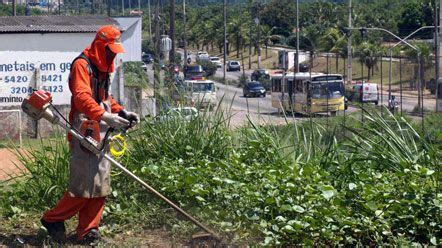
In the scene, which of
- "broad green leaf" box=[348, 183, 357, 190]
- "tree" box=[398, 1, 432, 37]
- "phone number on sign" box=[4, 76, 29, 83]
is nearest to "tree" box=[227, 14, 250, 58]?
"tree" box=[398, 1, 432, 37]

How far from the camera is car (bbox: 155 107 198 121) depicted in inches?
358

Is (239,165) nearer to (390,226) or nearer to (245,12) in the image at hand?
(390,226)

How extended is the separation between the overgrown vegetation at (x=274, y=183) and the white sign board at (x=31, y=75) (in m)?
13.1

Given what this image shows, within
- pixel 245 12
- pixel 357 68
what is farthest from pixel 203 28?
pixel 357 68

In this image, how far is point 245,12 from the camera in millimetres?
83812

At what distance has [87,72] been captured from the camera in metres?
6.81

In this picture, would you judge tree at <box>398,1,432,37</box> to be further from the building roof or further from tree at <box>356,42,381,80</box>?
the building roof

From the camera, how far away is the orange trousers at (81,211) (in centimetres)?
699

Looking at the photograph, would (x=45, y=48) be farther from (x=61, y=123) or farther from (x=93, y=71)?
(x=61, y=123)

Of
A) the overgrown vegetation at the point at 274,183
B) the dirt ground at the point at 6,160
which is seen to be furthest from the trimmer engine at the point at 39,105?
the dirt ground at the point at 6,160

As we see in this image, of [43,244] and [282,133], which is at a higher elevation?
[282,133]

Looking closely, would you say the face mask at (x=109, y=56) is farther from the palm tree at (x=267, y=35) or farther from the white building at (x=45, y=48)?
the palm tree at (x=267, y=35)

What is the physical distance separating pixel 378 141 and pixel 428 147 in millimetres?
725

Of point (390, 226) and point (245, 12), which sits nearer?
point (390, 226)
